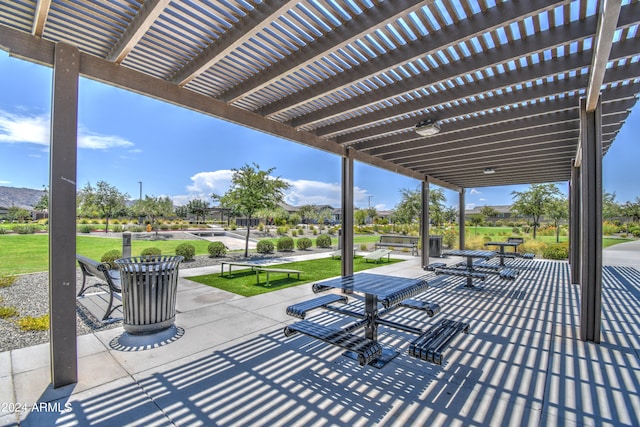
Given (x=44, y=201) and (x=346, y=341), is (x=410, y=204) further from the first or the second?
(x=44, y=201)

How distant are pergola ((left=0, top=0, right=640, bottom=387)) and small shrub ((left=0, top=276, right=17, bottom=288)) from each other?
602cm

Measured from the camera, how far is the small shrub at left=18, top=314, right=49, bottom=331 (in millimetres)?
4102

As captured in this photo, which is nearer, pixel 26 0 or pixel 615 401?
pixel 26 0

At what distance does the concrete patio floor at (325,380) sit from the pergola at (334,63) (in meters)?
0.48

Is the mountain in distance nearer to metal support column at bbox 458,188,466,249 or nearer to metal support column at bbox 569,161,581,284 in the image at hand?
metal support column at bbox 458,188,466,249

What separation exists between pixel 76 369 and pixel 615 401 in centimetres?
487

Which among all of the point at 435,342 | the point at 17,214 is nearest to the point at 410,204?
the point at 435,342

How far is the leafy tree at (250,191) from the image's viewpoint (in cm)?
1288

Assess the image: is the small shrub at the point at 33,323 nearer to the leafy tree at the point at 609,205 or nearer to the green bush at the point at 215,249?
the green bush at the point at 215,249

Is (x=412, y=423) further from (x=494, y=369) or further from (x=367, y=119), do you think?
(x=367, y=119)

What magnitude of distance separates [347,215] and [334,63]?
3466 mm

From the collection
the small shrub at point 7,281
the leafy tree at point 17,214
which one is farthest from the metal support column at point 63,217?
the leafy tree at point 17,214

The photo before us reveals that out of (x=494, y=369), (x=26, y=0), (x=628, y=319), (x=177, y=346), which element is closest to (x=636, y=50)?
(x=494, y=369)

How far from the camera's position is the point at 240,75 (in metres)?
3.60
